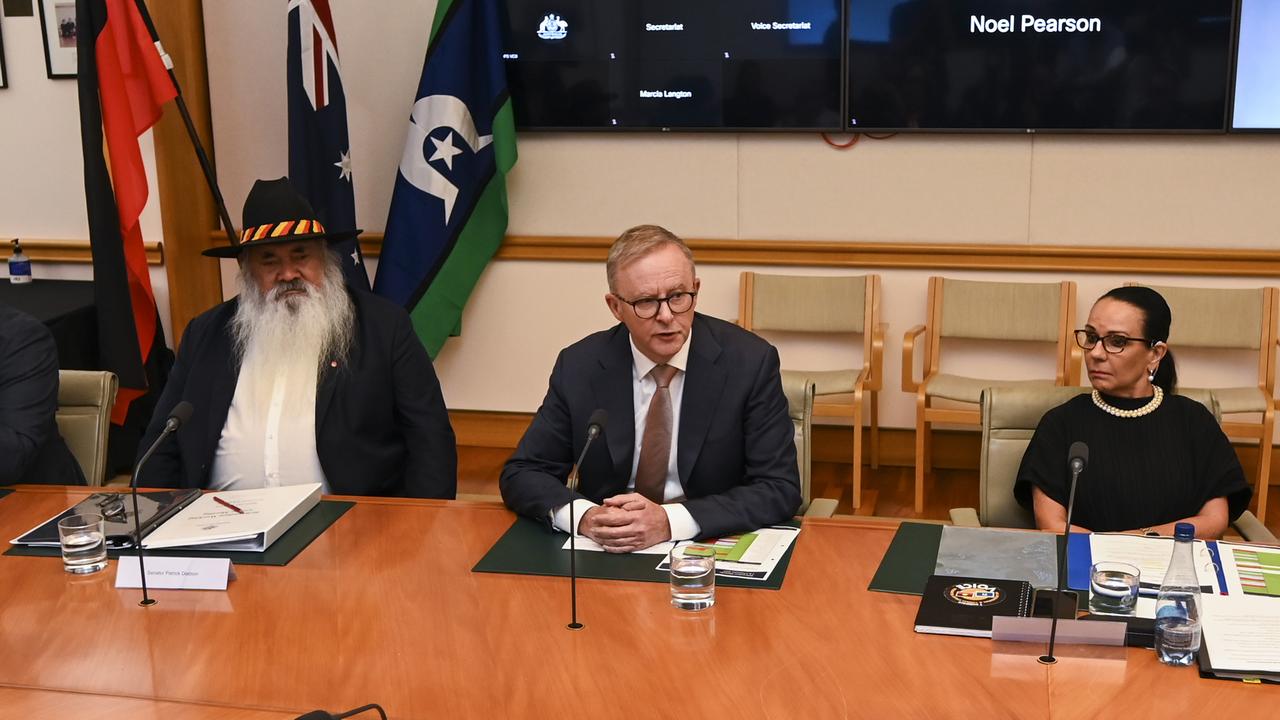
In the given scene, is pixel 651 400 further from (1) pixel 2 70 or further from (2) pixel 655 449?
(1) pixel 2 70

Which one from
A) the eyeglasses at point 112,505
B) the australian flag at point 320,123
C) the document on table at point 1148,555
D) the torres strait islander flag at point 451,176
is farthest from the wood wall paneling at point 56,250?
the document on table at point 1148,555

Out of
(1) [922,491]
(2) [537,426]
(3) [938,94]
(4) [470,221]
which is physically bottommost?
(1) [922,491]

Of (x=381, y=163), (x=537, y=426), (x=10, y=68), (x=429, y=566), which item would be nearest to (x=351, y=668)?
(x=429, y=566)

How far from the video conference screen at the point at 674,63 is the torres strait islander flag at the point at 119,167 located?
1.56 meters

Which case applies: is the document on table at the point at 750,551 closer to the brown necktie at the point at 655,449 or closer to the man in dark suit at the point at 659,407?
the man in dark suit at the point at 659,407

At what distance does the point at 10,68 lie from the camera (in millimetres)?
5715

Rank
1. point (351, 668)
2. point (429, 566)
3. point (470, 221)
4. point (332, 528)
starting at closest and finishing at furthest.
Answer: point (351, 668)
point (429, 566)
point (332, 528)
point (470, 221)

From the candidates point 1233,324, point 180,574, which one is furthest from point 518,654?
point 1233,324

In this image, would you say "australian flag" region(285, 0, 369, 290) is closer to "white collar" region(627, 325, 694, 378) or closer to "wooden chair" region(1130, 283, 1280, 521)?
"white collar" region(627, 325, 694, 378)

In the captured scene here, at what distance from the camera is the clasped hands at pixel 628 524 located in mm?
2574

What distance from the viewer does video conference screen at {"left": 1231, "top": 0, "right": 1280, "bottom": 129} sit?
4828 mm

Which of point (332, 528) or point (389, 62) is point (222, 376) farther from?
point (389, 62)

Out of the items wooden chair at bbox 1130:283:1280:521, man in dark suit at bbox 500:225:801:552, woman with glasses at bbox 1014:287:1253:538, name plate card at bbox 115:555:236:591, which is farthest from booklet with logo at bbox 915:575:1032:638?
wooden chair at bbox 1130:283:1280:521

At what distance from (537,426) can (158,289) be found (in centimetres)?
349
